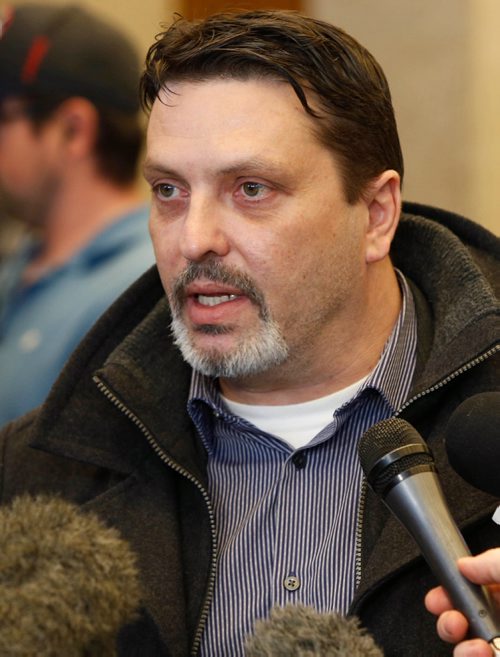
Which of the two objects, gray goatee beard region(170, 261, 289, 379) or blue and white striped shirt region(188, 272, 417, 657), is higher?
gray goatee beard region(170, 261, 289, 379)

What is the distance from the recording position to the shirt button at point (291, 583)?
1.89 metres

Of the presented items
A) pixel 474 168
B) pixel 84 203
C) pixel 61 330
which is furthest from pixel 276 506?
pixel 474 168

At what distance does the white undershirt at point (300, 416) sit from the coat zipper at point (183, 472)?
16 cm

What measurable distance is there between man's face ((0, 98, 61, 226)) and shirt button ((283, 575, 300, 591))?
74.7 inches

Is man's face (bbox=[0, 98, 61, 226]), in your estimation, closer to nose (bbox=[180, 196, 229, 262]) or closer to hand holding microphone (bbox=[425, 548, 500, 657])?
nose (bbox=[180, 196, 229, 262])

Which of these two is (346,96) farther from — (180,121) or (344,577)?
(344,577)

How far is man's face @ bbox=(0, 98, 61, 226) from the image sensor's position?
11.3ft

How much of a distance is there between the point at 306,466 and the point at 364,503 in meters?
0.15

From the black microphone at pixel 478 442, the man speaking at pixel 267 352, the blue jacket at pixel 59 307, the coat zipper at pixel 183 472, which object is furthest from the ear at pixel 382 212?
the blue jacket at pixel 59 307

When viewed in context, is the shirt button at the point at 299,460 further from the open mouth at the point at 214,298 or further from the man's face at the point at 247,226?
the open mouth at the point at 214,298

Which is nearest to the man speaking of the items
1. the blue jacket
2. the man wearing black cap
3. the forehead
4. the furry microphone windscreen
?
the forehead

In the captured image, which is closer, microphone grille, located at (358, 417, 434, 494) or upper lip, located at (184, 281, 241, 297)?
microphone grille, located at (358, 417, 434, 494)

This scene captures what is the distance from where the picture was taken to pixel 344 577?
6.14 ft

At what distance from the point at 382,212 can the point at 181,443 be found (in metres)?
0.57
